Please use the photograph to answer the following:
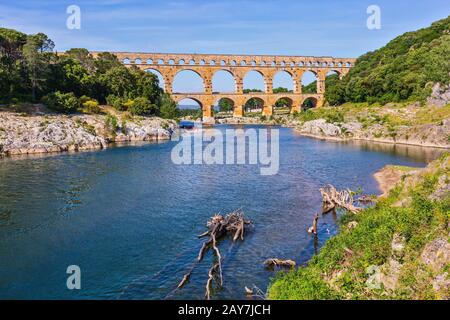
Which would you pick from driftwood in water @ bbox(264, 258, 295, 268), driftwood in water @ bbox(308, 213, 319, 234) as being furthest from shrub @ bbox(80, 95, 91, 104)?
driftwood in water @ bbox(264, 258, 295, 268)

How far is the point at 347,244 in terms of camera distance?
47.2ft

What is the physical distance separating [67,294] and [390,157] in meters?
37.0

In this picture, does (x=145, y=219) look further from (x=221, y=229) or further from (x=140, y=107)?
(x=140, y=107)

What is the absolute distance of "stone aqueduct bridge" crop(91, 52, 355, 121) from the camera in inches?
4075

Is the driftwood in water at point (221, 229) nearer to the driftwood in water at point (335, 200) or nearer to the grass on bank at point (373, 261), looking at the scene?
the grass on bank at point (373, 261)

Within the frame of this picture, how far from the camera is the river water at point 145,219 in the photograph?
49.7 feet

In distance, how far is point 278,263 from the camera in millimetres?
16312

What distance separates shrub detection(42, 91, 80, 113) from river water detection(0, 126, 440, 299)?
16455 millimetres

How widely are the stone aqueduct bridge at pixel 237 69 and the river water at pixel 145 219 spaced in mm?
65440

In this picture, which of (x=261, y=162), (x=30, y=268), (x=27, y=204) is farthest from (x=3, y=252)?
(x=261, y=162)

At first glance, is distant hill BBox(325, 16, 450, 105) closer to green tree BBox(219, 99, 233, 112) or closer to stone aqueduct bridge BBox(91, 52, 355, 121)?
stone aqueduct bridge BBox(91, 52, 355, 121)

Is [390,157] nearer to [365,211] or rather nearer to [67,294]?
[365,211]

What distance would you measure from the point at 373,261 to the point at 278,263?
4599 millimetres
